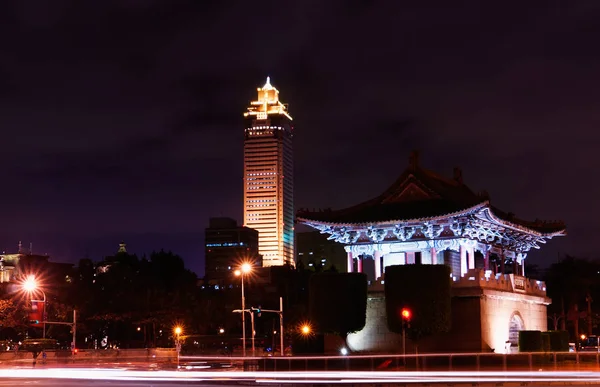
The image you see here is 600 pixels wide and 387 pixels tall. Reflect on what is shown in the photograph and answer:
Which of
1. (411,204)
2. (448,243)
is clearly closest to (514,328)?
(448,243)

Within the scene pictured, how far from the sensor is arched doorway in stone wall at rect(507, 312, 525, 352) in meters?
53.0

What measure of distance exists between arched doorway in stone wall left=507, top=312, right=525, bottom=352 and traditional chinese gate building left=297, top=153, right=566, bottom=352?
7cm

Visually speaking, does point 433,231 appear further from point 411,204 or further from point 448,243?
point 411,204

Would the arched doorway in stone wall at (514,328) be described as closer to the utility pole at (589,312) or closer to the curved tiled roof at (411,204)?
the curved tiled roof at (411,204)

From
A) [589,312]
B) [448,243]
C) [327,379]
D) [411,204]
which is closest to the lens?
[327,379]

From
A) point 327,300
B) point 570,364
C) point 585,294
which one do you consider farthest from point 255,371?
point 585,294

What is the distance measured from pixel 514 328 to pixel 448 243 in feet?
27.4

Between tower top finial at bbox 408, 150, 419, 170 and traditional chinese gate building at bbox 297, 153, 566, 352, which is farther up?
tower top finial at bbox 408, 150, 419, 170

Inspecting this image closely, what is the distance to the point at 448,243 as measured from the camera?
173 feet

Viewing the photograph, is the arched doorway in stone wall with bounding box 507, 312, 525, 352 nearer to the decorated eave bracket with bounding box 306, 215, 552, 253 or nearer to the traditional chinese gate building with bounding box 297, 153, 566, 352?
the traditional chinese gate building with bounding box 297, 153, 566, 352

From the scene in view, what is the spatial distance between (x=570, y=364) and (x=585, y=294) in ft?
169

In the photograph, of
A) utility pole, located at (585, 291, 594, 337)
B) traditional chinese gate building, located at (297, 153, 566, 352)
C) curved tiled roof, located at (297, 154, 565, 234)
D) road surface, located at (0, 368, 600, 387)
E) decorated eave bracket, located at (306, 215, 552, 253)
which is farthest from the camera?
utility pole, located at (585, 291, 594, 337)

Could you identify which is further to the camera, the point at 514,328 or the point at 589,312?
the point at 589,312

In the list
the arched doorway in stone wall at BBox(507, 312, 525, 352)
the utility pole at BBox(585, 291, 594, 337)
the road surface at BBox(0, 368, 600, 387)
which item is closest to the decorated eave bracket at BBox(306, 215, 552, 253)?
the arched doorway in stone wall at BBox(507, 312, 525, 352)
